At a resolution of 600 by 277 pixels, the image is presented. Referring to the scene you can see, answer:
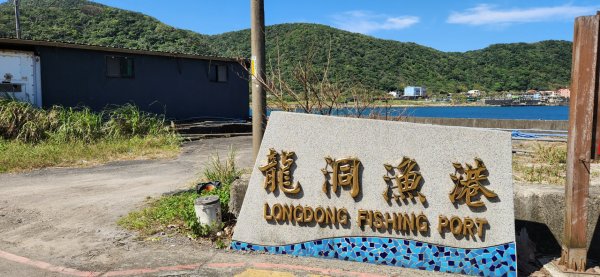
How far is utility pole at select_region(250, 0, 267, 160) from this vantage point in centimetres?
615

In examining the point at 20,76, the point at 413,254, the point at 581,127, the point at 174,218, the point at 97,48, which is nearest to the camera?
the point at 581,127

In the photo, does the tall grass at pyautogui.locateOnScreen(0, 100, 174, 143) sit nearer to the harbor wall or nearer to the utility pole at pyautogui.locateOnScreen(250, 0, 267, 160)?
the utility pole at pyautogui.locateOnScreen(250, 0, 267, 160)

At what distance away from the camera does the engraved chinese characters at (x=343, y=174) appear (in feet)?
16.1

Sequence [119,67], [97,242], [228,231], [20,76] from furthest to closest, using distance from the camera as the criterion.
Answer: [119,67] < [20,76] < [228,231] < [97,242]

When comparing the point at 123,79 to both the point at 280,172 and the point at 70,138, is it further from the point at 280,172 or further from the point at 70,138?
the point at 280,172

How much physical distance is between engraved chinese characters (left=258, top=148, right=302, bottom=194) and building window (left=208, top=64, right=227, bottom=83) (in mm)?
16933

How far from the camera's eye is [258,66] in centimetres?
625

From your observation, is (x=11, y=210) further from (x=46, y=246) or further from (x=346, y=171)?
(x=346, y=171)

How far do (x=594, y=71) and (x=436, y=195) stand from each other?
79.6 inches

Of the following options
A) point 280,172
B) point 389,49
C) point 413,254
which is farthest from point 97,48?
point 389,49

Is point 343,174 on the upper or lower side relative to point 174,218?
upper

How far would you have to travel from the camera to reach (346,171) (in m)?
4.95

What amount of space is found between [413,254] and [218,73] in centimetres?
1831

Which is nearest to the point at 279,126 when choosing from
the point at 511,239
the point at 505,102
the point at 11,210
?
the point at 511,239
